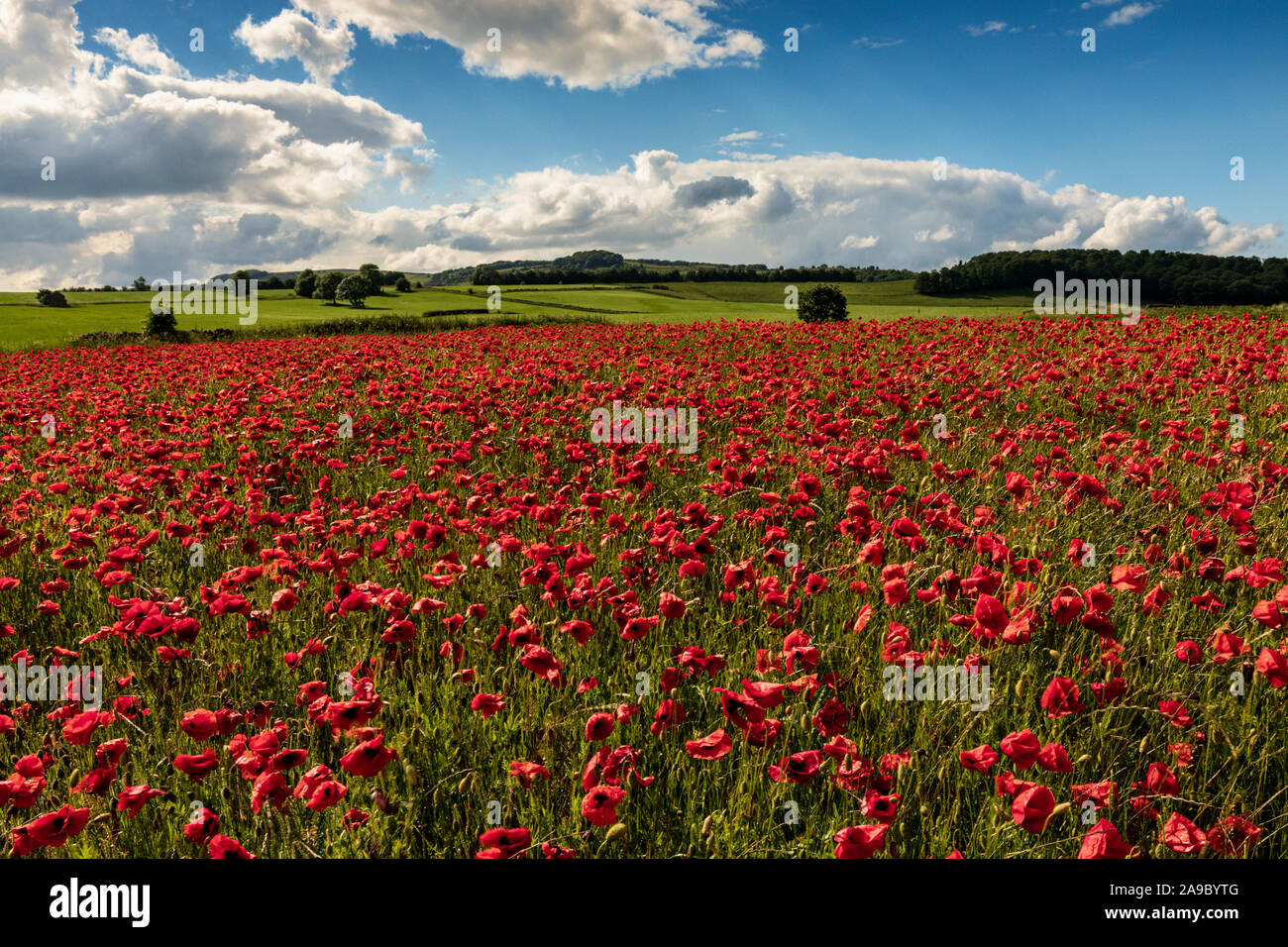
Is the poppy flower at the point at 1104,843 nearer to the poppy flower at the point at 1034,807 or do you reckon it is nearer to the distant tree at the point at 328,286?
the poppy flower at the point at 1034,807

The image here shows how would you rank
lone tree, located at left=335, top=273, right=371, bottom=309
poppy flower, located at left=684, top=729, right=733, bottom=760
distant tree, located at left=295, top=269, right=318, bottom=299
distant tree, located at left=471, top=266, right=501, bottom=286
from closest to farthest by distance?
poppy flower, located at left=684, top=729, right=733, bottom=760 < lone tree, located at left=335, top=273, right=371, bottom=309 < distant tree, located at left=295, top=269, right=318, bottom=299 < distant tree, located at left=471, top=266, right=501, bottom=286

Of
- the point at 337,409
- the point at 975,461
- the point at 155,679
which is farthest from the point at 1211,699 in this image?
the point at 337,409

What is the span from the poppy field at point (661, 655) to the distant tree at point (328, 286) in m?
62.4

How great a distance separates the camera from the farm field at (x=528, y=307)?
3172 cm

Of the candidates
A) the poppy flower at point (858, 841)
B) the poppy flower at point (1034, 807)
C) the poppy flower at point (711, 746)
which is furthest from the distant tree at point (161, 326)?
the poppy flower at point (1034, 807)

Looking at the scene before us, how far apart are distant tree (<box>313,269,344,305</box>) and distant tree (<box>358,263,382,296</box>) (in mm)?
2426

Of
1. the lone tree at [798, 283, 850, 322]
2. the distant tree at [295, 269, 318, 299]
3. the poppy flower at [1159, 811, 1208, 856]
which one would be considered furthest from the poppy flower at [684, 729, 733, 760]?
the distant tree at [295, 269, 318, 299]

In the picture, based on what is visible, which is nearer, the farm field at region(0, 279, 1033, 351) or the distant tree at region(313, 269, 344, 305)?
the farm field at region(0, 279, 1033, 351)

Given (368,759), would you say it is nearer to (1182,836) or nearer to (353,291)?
(1182,836)

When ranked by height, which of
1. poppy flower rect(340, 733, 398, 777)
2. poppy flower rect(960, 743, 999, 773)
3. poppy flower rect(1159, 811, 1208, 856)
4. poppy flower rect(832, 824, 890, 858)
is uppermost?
poppy flower rect(340, 733, 398, 777)

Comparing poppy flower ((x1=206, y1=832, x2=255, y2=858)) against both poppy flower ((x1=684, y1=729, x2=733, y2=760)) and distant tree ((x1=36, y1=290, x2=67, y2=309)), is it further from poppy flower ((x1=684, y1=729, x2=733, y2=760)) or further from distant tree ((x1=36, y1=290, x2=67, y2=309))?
distant tree ((x1=36, y1=290, x2=67, y2=309))

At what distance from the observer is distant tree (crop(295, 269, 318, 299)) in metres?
68.4
